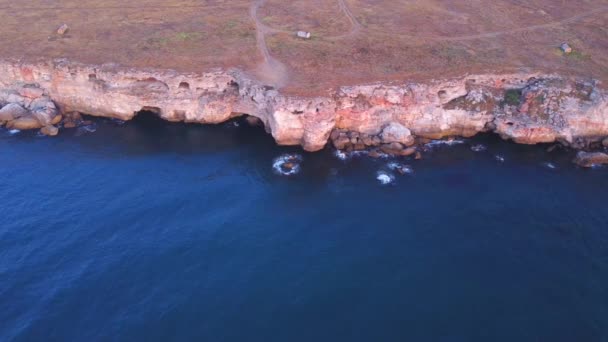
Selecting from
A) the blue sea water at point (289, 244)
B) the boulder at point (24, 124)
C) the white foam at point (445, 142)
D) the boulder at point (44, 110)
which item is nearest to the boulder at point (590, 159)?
the blue sea water at point (289, 244)

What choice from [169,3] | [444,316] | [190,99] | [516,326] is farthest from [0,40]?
[516,326]

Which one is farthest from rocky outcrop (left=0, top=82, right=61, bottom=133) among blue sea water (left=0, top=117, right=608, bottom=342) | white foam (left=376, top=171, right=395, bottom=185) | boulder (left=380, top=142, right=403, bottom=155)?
boulder (left=380, top=142, right=403, bottom=155)

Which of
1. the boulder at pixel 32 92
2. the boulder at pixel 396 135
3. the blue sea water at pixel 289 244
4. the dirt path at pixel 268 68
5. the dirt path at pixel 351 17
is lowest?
the blue sea water at pixel 289 244

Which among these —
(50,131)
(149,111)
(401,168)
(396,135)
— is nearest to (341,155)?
(396,135)

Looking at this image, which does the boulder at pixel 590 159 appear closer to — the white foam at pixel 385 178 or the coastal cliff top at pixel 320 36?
the coastal cliff top at pixel 320 36

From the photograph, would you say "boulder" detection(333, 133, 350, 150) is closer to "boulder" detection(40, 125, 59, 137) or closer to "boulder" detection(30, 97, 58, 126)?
"boulder" detection(40, 125, 59, 137)

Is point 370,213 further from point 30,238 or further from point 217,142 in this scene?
point 30,238
